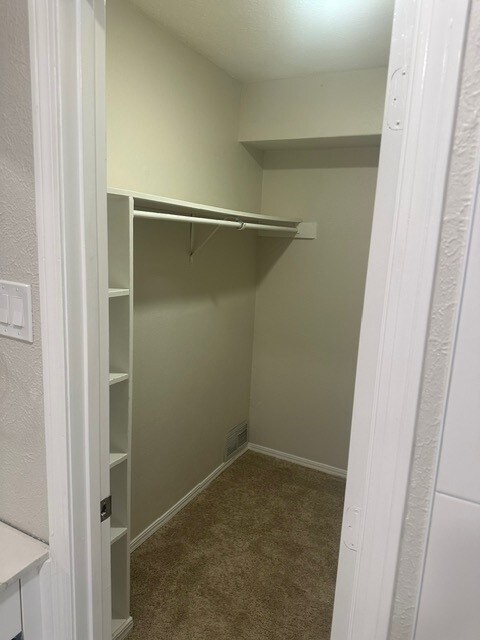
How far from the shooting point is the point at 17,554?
0.96 m

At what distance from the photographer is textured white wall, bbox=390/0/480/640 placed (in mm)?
463

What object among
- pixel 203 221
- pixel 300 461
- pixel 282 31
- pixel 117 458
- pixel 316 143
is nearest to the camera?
pixel 117 458

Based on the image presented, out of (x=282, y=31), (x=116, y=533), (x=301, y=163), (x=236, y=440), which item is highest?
(x=282, y=31)

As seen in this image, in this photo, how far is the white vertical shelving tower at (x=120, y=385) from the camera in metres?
1.58

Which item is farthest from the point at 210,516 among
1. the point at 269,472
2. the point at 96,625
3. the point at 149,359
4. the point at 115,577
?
the point at 96,625

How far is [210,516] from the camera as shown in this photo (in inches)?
101

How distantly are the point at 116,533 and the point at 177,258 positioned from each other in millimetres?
1320

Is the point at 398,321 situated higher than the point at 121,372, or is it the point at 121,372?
the point at 398,321

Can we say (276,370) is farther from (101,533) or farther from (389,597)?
(389,597)

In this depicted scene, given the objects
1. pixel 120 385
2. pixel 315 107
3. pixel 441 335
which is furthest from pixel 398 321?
pixel 315 107

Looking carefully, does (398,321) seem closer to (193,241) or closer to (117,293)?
(117,293)

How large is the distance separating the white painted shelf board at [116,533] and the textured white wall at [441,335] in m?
1.33

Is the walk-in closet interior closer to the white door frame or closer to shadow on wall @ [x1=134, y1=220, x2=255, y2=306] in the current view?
shadow on wall @ [x1=134, y1=220, x2=255, y2=306]

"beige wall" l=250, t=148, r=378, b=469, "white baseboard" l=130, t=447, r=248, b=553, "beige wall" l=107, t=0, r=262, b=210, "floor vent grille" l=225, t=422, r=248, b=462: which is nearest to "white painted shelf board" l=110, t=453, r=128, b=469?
"white baseboard" l=130, t=447, r=248, b=553
